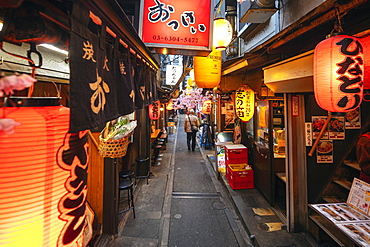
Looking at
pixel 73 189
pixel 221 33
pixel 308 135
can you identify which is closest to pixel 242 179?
pixel 308 135

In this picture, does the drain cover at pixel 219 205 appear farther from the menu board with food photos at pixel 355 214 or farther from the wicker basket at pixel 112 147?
the wicker basket at pixel 112 147

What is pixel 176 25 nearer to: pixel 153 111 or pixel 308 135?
pixel 308 135

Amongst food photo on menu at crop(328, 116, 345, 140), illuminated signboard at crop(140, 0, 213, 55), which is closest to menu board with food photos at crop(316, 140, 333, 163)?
food photo on menu at crop(328, 116, 345, 140)

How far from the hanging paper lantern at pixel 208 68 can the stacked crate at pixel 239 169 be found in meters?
4.39

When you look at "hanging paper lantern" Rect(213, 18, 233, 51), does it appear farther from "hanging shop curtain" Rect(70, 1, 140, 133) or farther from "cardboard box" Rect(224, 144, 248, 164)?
"cardboard box" Rect(224, 144, 248, 164)

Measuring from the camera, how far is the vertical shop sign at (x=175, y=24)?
13.1 ft

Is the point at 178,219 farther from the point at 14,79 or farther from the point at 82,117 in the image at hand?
the point at 14,79

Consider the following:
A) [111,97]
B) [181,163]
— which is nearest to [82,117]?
[111,97]

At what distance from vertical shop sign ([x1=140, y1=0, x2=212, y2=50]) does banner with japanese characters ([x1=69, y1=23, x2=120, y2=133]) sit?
1.93 m

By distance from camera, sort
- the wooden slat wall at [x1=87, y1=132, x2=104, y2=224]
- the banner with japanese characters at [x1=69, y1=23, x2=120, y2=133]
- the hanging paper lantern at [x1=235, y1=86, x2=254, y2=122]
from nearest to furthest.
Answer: the banner with japanese characters at [x1=69, y1=23, x2=120, y2=133] < the wooden slat wall at [x1=87, y1=132, x2=104, y2=224] < the hanging paper lantern at [x1=235, y1=86, x2=254, y2=122]

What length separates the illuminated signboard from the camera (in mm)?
3982

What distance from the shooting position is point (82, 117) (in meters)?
1.69

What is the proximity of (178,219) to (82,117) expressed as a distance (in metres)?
6.39

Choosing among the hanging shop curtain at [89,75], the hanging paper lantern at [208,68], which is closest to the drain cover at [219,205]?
the hanging paper lantern at [208,68]
